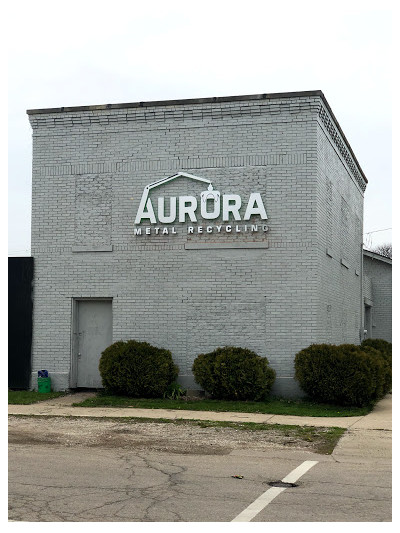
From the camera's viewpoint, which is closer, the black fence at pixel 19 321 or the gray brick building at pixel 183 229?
the gray brick building at pixel 183 229

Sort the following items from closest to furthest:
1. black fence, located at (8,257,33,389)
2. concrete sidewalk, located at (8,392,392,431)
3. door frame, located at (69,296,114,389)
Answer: concrete sidewalk, located at (8,392,392,431) → door frame, located at (69,296,114,389) → black fence, located at (8,257,33,389)

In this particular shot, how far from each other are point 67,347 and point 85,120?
5.70m

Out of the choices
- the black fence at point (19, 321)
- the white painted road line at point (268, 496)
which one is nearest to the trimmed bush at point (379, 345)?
the black fence at point (19, 321)

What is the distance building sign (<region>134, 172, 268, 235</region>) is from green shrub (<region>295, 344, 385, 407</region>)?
3.26 metres

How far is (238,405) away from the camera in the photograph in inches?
586

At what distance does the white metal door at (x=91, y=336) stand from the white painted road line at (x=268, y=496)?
28.7 ft

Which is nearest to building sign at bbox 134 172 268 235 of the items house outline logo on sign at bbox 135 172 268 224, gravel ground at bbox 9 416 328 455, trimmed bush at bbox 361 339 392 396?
house outline logo on sign at bbox 135 172 268 224

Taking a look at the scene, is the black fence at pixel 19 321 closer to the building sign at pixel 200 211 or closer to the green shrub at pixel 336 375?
the building sign at pixel 200 211

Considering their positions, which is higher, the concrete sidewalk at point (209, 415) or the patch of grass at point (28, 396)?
the patch of grass at point (28, 396)

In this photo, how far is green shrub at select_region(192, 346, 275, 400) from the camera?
1545 cm

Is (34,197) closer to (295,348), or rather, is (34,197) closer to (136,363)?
(136,363)

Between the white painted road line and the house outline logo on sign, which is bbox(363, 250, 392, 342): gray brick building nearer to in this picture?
the house outline logo on sign

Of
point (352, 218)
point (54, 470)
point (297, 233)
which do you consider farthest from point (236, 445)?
point (352, 218)

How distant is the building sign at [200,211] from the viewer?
1672cm
